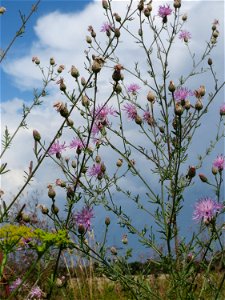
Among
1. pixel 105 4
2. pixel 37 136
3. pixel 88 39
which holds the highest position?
pixel 105 4

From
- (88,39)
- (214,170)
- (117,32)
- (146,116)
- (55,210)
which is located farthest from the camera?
(88,39)

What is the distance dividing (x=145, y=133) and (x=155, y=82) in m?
0.38

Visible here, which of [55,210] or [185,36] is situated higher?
[185,36]

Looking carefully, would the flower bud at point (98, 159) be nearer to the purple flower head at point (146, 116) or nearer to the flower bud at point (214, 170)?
the purple flower head at point (146, 116)

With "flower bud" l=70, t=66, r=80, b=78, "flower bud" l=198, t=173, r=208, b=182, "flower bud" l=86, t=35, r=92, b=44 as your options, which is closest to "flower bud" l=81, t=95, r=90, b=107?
"flower bud" l=70, t=66, r=80, b=78

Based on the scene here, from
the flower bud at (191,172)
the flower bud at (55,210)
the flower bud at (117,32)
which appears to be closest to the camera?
the flower bud at (55,210)

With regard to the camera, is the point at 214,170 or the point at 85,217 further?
the point at 214,170

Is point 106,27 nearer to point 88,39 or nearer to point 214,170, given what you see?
point 88,39

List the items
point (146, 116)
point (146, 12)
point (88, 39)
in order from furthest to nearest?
1. point (88, 39)
2. point (146, 12)
3. point (146, 116)

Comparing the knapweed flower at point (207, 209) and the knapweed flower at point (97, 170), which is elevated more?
the knapweed flower at point (97, 170)

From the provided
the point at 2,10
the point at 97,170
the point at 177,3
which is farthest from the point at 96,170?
the point at 177,3

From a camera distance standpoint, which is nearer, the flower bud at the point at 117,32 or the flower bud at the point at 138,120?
the flower bud at the point at 117,32

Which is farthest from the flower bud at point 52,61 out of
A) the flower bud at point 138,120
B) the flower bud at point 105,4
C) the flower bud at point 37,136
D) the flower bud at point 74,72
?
the flower bud at point 37,136

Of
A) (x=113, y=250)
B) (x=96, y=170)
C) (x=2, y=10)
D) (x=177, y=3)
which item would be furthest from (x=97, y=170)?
(x=177, y=3)
